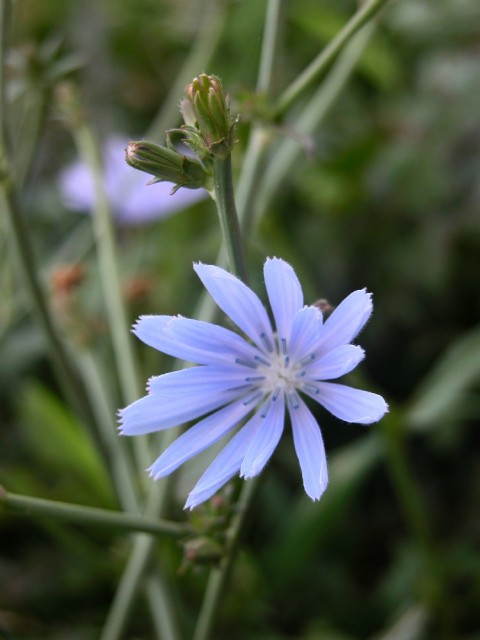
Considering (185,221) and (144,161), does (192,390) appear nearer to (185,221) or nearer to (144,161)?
(144,161)

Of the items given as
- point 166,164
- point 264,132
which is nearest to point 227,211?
point 166,164

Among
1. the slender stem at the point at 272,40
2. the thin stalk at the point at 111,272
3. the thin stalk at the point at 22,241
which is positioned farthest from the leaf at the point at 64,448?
the slender stem at the point at 272,40

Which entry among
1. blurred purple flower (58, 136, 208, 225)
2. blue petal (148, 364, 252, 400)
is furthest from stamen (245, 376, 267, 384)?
blurred purple flower (58, 136, 208, 225)

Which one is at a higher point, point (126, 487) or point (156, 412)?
point (126, 487)

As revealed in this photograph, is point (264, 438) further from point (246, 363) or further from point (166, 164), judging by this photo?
point (166, 164)

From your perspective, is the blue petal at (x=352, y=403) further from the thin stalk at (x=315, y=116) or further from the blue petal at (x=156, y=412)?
the thin stalk at (x=315, y=116)

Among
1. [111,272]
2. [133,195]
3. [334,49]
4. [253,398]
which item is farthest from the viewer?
[133,195]
